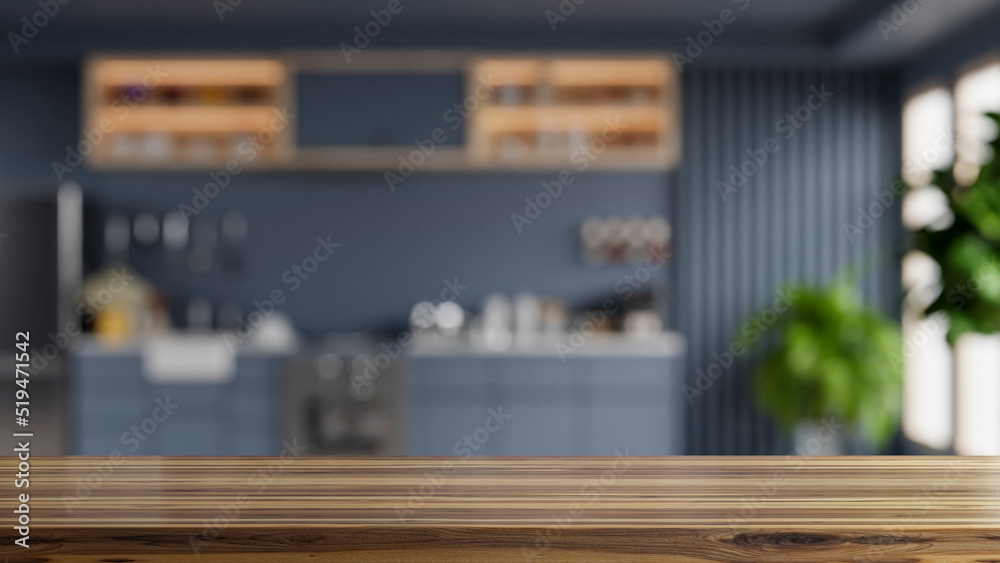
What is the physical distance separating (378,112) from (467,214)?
0.76 meters

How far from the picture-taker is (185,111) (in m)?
4.43

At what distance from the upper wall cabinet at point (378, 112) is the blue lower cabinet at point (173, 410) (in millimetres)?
1101

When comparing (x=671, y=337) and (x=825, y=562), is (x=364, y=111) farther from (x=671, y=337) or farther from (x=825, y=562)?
(x=825, y=562)

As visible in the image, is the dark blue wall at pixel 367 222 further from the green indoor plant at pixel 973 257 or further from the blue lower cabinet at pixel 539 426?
the green indoor plant at pixel 973 257

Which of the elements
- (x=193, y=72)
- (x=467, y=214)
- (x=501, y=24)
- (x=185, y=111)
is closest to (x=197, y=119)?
(x=185, y=111)

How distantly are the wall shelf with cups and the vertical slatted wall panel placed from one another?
2.33m

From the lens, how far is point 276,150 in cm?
431

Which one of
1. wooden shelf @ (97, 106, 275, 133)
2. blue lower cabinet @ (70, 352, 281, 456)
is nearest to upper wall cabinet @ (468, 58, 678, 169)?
wooden shelf @ (97, 106, 275, 133)

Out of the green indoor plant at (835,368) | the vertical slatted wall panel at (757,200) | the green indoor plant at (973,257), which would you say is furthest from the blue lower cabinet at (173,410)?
the green indoor plant at (973,257)

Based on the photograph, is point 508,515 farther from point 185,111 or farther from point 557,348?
point 185,111

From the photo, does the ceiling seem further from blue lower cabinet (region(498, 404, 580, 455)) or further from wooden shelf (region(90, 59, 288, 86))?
blue lower cabinet (region(498, 404, 580, 455))

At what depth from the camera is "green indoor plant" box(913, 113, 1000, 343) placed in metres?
1.97

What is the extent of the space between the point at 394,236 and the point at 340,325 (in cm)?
61

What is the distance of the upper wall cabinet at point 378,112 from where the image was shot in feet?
14.1
